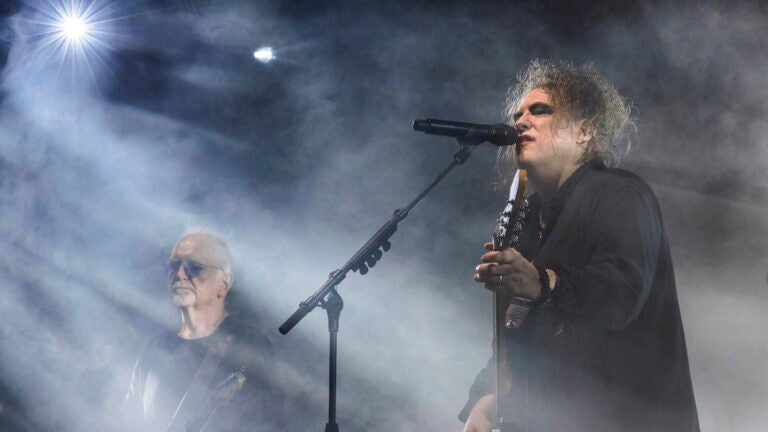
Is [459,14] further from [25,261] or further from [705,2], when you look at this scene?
[25,261]

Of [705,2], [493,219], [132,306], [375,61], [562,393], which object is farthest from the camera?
[132,306]

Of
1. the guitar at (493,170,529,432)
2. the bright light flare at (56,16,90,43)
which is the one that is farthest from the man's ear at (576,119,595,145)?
the bright light flare at (56,16,90,43)

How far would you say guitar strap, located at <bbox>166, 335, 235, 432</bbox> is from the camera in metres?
3.37

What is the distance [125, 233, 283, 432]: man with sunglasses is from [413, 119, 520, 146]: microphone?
189 centimetres

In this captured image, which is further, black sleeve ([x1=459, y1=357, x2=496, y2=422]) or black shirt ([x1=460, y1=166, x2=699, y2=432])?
black sleeve ([x1=459, y1=357, x2=496, y2=422])

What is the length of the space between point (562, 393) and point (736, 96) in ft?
6.83

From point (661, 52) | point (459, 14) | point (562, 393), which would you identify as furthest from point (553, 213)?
point (459, 14)

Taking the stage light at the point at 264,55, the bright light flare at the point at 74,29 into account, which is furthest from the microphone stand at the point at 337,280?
the bright light flare at the point at 74,29

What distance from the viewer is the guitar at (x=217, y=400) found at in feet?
10.9

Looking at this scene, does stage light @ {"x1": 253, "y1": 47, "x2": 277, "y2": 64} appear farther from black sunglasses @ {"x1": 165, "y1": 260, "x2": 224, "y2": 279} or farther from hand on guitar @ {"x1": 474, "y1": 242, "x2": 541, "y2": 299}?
hand on guitar @ {"x1": 474, "y1": 242, "x2": 541, "y2": 299}

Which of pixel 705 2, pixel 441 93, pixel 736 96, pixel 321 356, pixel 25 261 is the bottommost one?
pixel 25 261

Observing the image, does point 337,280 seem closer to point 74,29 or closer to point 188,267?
point 188,267

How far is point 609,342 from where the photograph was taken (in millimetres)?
1933

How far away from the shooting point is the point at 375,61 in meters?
4.15
